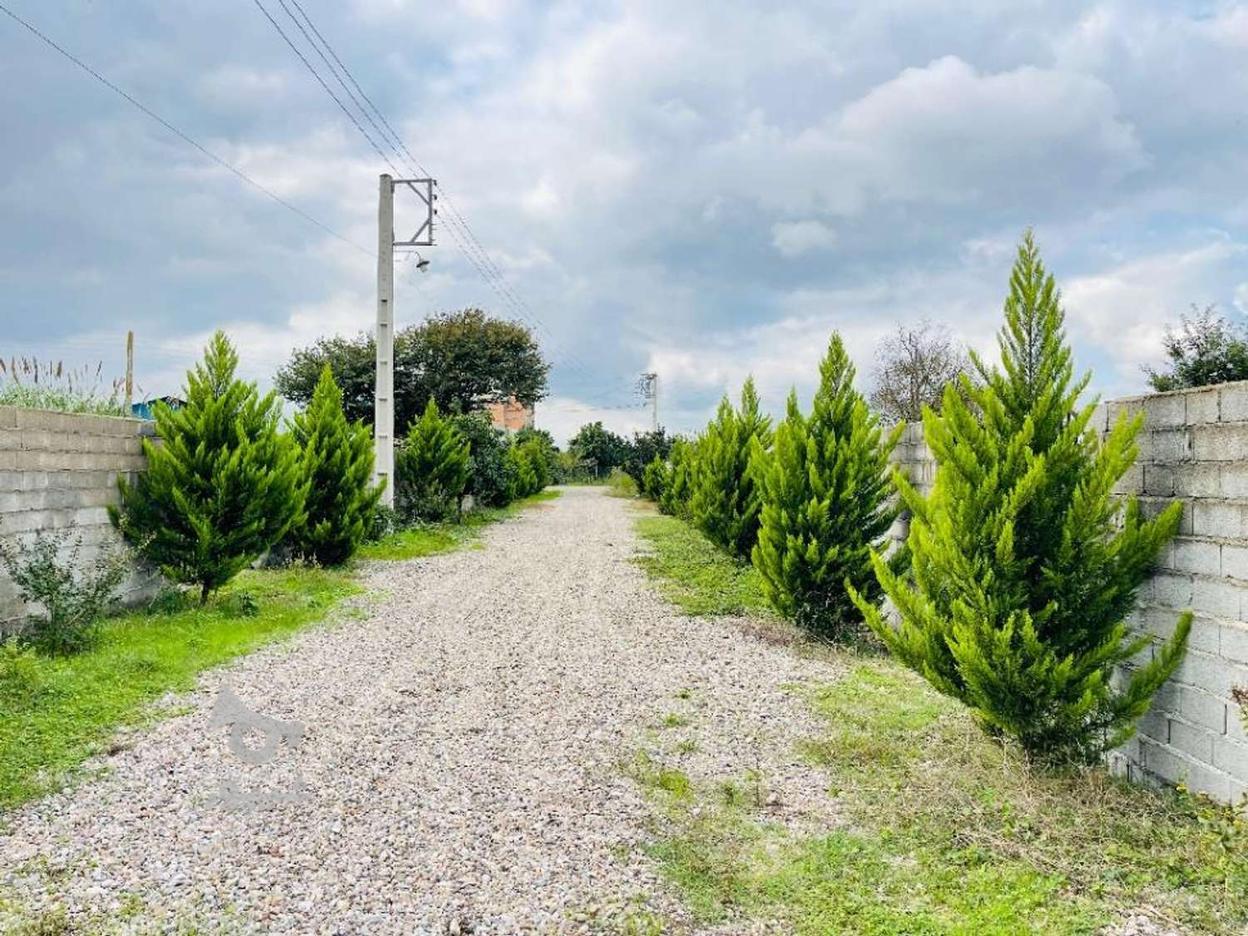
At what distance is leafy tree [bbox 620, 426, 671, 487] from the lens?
112 feet

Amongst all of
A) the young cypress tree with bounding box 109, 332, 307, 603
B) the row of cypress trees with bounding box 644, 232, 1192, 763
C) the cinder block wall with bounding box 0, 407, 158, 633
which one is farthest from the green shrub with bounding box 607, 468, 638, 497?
the row of cypress trees with bounding box 644, 232, 1192, 763

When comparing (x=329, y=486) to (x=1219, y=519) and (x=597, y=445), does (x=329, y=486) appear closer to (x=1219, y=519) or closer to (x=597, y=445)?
(x=1219, y=519)

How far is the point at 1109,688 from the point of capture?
395 centimetres

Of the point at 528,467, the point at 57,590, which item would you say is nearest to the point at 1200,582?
the point at 57,590

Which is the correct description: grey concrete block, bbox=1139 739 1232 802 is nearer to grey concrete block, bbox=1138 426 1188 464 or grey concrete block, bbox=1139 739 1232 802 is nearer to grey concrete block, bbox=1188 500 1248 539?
grey concrete block, bbox=1188 500 1248 539

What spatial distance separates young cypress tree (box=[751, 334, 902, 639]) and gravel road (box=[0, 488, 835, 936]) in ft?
2.62

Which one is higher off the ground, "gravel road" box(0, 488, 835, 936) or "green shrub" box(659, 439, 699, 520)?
"green shrub" box(659, 439, 699, 520)

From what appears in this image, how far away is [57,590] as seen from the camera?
6.18 m

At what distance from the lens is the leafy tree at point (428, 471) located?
17578 millimetres

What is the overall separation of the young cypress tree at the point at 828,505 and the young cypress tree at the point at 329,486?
6.47 metres

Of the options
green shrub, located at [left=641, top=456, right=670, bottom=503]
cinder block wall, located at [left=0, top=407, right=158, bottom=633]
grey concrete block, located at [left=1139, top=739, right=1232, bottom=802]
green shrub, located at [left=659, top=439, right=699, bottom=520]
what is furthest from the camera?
green shrub, located at [left=641, top=456, right=670, bottom=503]

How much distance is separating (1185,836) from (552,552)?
1148 centimetres

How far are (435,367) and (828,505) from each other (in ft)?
84.2

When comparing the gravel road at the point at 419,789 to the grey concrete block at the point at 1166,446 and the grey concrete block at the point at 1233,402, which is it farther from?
the grey concrete block at the point at 1233,402
